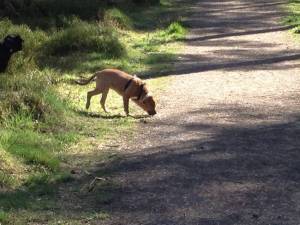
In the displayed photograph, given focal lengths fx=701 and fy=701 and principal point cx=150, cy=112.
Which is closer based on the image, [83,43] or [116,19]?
[83,43]

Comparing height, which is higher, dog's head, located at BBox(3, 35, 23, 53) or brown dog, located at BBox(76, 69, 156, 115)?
dog's head, located at BBox(3, 35, 23, 53)

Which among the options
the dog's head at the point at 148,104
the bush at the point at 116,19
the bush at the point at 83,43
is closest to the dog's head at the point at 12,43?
the dog's head at the point at 148,104

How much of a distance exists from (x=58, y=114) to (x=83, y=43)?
721 centimetres

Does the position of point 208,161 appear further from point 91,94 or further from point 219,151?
point 91,94

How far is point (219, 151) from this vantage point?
7.99m

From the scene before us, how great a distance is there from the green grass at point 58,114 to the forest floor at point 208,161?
5.5 inches

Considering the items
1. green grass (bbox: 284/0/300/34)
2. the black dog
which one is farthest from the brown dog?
green grass (bbox: 284/0/300/34)

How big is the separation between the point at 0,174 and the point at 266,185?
251cm

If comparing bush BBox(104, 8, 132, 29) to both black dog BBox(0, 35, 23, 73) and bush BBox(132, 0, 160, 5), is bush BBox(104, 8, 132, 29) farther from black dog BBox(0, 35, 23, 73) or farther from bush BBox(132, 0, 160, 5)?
black dog BBox(0, 35, 23, 73)

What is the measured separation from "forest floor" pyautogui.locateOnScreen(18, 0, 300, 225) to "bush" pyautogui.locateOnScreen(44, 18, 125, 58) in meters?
2.05

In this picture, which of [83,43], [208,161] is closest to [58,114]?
[208,161]

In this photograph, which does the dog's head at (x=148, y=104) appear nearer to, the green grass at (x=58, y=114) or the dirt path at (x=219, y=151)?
the dirt path at (x=219, y=151)

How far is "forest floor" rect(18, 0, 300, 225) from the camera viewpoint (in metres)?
5.98

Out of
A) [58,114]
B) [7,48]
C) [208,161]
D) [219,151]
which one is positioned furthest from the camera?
[7,48]
